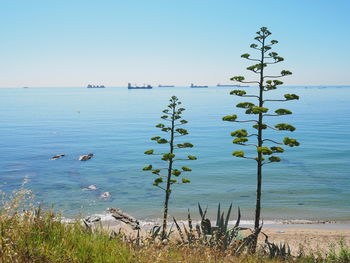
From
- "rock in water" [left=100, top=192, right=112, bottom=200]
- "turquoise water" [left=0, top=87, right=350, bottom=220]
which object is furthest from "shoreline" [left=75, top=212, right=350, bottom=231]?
"rock in water" [left=100, top=192, right=112, bottom=200]

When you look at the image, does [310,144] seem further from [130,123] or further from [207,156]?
[130,123]

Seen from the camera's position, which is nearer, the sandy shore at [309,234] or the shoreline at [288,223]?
the sandy shore at [309,234]

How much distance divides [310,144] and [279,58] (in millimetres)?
48996

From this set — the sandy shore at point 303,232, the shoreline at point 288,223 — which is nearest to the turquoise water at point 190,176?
the shoreline at point 288,223

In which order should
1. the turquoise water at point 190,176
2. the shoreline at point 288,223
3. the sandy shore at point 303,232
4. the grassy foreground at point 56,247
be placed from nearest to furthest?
1. the grassy foreground at point 56,247
2. the sandy shore at point 303,232
3. the shoreline at point 288,223
4. the turquoise water at point 190,176

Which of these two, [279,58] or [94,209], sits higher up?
[279,58]

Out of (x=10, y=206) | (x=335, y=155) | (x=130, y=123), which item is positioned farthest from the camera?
(x=130, y=123)

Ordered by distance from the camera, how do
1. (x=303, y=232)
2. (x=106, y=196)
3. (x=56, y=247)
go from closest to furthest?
(x=56, y=247), (x=303, y=232), (x=106, y=196)

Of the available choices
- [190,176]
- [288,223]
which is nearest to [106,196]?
[190,176]

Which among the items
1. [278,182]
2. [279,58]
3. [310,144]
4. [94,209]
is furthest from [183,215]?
[310,144]

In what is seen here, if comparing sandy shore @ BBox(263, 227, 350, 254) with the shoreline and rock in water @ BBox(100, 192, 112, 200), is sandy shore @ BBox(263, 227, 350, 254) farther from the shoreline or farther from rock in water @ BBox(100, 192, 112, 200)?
rock in water @ BBox(100, 192, 112, 200)

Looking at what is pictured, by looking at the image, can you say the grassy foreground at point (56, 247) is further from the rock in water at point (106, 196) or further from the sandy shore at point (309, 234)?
the rock in water at point (106, 196)

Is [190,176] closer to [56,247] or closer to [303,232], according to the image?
[303,232]

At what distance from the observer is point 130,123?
91438mm
